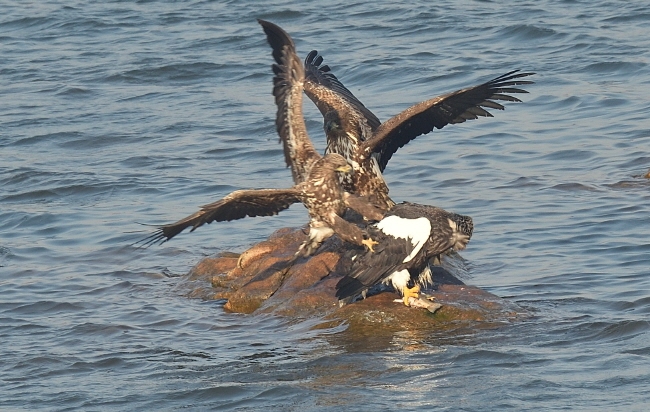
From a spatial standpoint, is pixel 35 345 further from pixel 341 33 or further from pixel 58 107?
pixel 341 33

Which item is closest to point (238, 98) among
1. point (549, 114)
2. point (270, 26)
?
point (549, 114)

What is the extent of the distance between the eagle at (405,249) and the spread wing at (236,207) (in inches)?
27.0

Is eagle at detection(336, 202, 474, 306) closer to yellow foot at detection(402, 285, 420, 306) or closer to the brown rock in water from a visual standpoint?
yellow foot at detection(402, 285, 420, 306)

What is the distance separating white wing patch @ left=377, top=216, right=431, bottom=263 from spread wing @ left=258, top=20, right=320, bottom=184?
39.3 inches

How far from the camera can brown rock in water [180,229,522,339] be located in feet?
23.3

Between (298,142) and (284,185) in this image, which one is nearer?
(298,142)

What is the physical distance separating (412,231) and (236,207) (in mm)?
1202

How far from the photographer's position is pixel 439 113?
834cm

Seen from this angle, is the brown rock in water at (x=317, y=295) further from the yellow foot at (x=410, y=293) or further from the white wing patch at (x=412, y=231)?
the white wing patch at (x=412, y=231)

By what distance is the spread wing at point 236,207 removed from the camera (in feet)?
23.9

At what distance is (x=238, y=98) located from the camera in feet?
48.4

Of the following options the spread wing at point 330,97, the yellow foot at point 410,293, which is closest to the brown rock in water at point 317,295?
the yellow foot at point 410,293

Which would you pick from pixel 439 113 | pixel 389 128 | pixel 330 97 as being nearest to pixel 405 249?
pixel 389 128

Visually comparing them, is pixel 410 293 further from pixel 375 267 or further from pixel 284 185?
pixel 284 185
